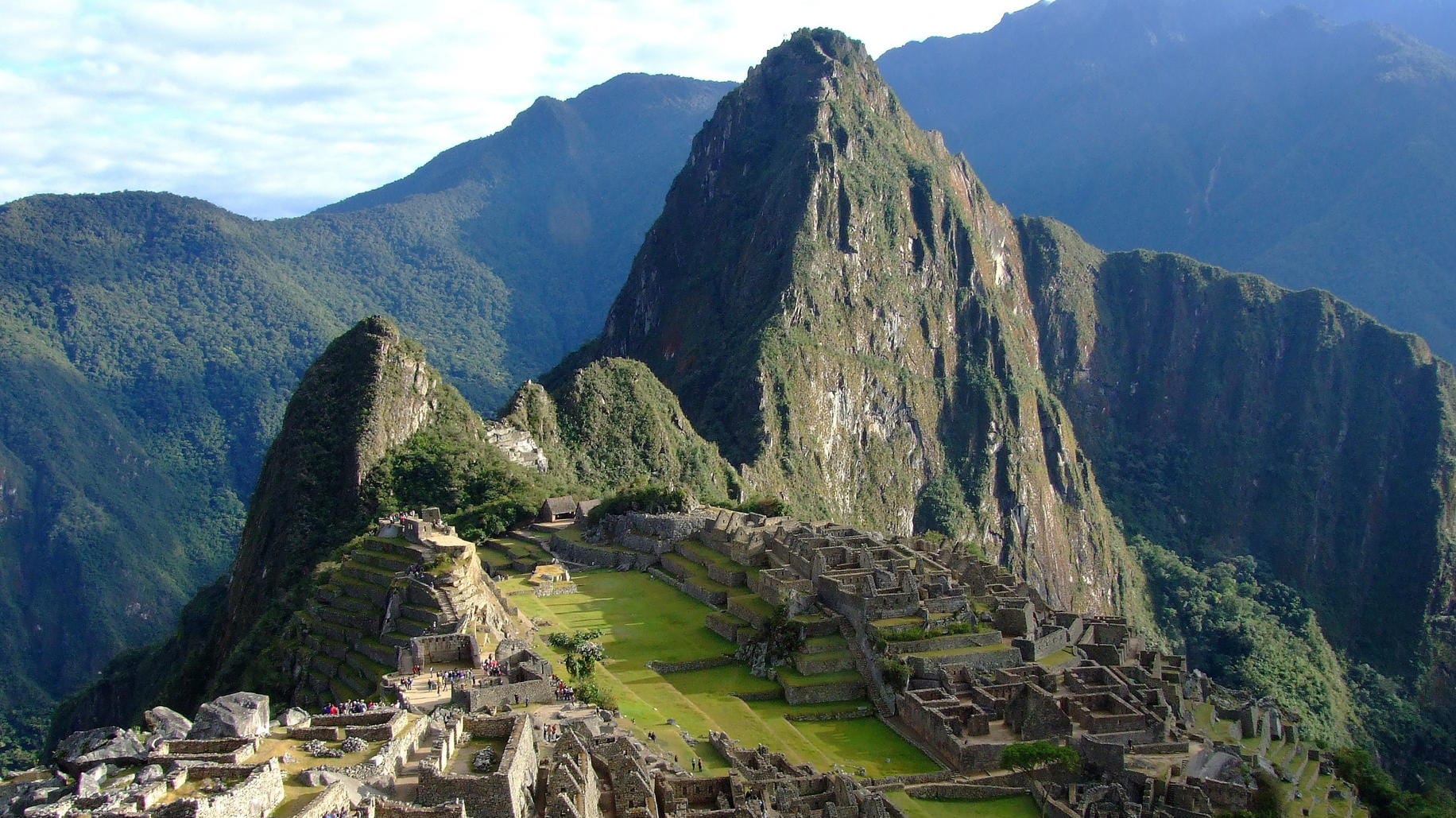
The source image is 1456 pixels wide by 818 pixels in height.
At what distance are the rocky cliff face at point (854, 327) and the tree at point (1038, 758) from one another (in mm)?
80504

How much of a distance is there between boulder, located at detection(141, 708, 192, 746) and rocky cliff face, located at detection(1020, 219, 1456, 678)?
143 m

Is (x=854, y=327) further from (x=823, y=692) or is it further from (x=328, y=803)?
(x=328, y=803)

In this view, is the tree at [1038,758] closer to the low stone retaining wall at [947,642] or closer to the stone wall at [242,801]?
the low stone retaining wall at [947,642]

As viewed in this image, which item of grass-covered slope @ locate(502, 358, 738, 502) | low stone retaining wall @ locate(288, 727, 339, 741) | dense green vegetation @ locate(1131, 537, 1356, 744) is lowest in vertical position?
dense green vegetation @ locate(1131, 537, 1356, 744)

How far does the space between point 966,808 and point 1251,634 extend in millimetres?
92379

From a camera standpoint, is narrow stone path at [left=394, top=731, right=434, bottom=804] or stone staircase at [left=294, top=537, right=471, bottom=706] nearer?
narrow stone path at [left=394, top=731, right=434, bottom=804]

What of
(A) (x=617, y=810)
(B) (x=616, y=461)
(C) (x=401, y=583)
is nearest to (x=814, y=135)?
(B) (x=616, y=461)

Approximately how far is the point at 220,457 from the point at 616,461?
5777cm

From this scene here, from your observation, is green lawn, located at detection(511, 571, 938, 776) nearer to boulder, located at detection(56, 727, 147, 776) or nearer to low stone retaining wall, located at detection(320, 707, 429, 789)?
low stone retaining wall, located at detection(320, 707, 429, 789)

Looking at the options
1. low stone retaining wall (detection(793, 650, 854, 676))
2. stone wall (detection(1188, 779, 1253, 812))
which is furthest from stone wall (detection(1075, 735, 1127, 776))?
low stone retaining wall (detection(793, 650, 854, 676))

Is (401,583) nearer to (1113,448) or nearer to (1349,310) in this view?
(1113,448)

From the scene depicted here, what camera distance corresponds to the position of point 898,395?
466 ft

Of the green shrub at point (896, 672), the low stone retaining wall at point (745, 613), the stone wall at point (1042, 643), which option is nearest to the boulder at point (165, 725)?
the green shrub at point (896, 672)

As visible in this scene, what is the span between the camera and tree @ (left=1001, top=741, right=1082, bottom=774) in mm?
34844
